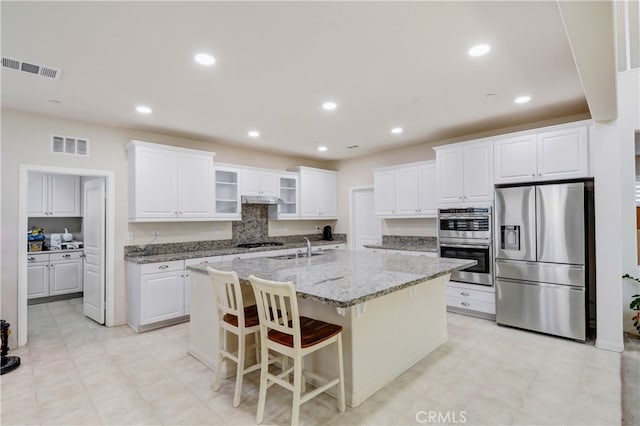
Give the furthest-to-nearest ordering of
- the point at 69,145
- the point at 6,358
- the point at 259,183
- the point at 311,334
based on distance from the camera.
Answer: the point at 259,183 → the point at 69,145 → the point at 6,358 → the point at 311,334

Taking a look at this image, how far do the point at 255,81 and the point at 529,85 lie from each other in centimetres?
265

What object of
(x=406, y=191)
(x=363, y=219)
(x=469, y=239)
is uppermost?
(x=406, y=191)

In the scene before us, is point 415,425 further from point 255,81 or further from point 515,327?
point 255,81

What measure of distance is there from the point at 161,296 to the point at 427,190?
412cm

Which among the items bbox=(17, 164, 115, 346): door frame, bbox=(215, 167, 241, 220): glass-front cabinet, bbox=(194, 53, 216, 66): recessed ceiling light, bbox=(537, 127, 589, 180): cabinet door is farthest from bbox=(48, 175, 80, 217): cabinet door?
bbox=(537, 127, 589, 180): cabinet door

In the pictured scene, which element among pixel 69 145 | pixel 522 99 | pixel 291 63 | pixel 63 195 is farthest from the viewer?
pixel 63 195

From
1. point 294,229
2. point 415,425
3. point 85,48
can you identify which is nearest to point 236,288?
point 415,425

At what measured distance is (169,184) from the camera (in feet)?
14.7

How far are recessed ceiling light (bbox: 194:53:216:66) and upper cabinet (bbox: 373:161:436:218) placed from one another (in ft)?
11.8

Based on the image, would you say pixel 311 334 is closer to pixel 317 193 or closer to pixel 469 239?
pixel 469 239

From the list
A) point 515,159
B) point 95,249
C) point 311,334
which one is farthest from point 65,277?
point 515,159

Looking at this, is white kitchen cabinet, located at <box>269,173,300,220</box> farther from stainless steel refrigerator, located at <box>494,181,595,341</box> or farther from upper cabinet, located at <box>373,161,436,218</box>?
stainless steel refrigerator, located at <box>494,181,595,341</box>

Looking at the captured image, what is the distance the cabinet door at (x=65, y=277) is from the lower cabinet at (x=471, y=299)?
6339 millimetres

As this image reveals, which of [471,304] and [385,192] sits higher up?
[385,192]
